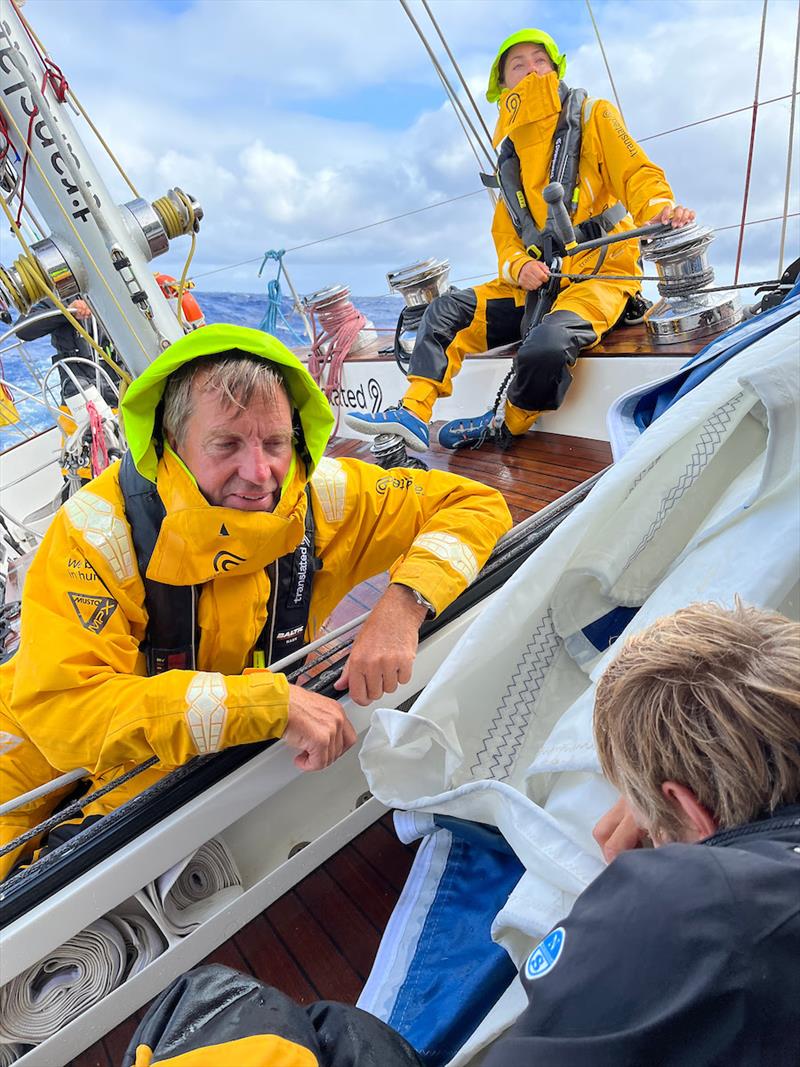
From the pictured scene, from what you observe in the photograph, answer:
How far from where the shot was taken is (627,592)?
1.18 metres

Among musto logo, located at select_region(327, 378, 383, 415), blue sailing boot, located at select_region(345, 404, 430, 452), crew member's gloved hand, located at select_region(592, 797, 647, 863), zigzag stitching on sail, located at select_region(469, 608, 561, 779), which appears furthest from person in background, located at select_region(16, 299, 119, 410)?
crew member's gloved hand, located at select_region(592, 797, 647, 863)

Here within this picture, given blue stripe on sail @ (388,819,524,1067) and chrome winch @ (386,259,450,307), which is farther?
chrome winch @ (386,259,450,307)

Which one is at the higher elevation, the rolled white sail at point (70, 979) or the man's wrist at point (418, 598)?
the man's wrist at point (418, 598)

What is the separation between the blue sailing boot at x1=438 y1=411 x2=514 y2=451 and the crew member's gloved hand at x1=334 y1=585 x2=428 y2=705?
1.76 meters

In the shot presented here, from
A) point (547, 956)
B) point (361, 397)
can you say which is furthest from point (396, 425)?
point (547, 956)

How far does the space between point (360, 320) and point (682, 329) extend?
210cm

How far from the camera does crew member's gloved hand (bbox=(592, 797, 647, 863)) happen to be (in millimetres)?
714

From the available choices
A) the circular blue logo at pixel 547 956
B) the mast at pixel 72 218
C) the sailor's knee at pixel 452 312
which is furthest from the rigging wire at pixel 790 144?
the circular blue logo at pixel 547 956

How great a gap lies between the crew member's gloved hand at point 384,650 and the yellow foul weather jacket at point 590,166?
1.86 m

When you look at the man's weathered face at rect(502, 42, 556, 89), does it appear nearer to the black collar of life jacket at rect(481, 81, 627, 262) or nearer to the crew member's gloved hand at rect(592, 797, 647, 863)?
the black collar of life jacket at rect(481, 81, 627, 262)

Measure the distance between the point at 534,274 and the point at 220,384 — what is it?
6.48 feet

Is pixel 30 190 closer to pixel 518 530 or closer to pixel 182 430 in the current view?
pixel 182 430

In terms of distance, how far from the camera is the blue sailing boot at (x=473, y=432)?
2.88 metres

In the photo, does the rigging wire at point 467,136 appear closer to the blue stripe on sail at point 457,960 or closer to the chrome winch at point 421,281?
the chrome winch at point 421,281
